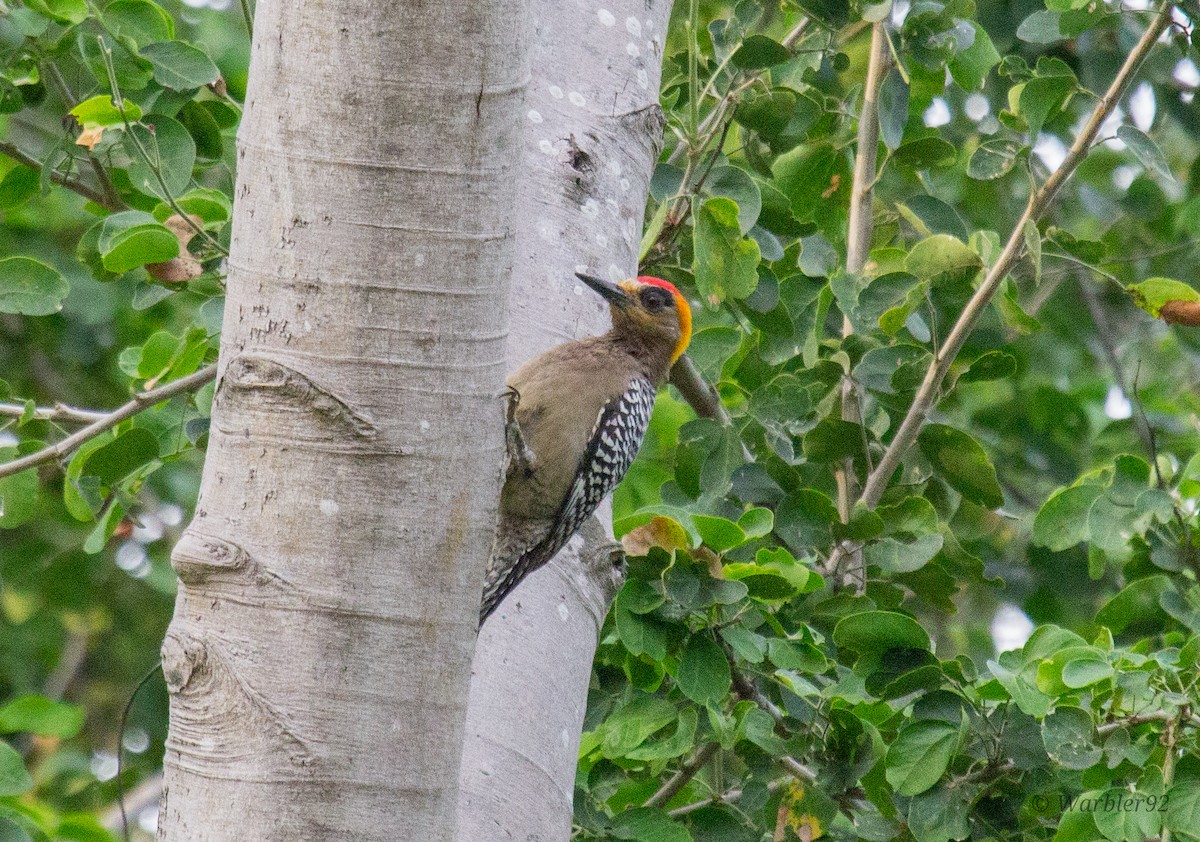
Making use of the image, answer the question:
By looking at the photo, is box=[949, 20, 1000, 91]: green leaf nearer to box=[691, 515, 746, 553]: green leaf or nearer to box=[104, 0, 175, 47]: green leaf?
box=[691, 515, 746, 553]: green leaf

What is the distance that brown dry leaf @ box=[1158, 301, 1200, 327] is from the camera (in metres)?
3.35

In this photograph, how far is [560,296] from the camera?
3113mm

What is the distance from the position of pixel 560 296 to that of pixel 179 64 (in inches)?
51.9

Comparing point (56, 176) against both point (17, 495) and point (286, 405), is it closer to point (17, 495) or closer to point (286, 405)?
point (17, 495)

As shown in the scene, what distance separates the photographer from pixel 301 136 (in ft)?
5.68

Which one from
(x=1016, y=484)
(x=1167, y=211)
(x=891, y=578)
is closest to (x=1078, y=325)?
(x=1167, y=211)

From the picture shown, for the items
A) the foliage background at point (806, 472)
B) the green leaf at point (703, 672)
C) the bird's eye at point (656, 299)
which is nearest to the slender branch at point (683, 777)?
the foliage background at point (806, 472)

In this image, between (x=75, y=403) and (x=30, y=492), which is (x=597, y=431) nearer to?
(x=30, y=492)

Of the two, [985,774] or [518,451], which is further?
[518,451]

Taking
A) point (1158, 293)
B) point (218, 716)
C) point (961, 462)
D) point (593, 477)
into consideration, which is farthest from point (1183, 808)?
point (218, 716)

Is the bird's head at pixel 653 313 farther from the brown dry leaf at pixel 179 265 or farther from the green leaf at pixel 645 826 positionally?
the green leaf at pixel 645 826

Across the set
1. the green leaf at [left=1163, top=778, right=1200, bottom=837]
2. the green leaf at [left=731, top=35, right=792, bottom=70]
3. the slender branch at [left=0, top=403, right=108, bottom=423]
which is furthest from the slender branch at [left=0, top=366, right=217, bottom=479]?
the green leaf at [left=1163, top=778, right=1200, bottom=837]

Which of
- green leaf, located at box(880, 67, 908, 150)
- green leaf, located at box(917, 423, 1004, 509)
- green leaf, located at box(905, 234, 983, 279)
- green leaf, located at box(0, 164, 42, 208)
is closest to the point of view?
green leaf, located at box(905, 234, 983, 279)

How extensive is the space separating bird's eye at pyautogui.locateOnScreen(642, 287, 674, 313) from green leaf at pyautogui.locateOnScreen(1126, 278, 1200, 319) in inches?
52.2
